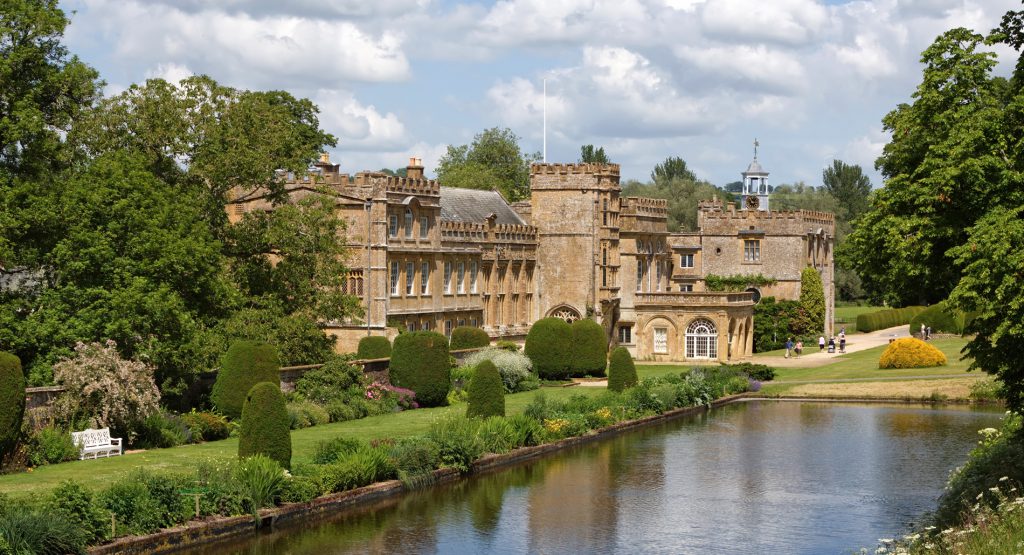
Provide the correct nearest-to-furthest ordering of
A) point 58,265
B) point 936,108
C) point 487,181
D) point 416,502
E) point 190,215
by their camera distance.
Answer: point 936,108
point 416,502
point 58,265
point 190,215
point 487,181

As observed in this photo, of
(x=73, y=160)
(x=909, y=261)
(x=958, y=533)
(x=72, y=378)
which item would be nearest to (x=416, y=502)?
(x=72, y=378)

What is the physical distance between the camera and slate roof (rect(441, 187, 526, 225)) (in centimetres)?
5666

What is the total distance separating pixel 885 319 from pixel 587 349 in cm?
Answer: 3068

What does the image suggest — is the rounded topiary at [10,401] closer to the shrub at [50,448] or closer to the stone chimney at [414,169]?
the shrub at [50,448]

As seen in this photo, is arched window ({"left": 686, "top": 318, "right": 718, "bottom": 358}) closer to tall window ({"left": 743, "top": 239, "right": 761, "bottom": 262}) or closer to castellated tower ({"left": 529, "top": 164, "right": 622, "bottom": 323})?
castellated tower ({"left": 529, "top": 164, "right": 622, "bottom": 323})

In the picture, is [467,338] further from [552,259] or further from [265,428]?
[265,428]

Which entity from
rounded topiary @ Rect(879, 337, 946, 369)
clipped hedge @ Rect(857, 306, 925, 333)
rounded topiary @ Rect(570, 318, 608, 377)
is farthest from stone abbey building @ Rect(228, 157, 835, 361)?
clipped hedge @ Rect(857, 306, 925, 333)

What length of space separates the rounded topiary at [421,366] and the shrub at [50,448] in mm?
13982

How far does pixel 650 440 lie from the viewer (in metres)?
36.2

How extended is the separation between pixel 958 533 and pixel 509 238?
4122cm

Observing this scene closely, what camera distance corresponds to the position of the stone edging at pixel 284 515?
20828mm

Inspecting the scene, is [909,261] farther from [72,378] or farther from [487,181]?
[487,181]

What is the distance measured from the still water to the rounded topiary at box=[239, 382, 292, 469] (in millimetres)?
1699

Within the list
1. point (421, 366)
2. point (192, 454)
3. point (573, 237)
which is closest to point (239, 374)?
point (192, 454)
